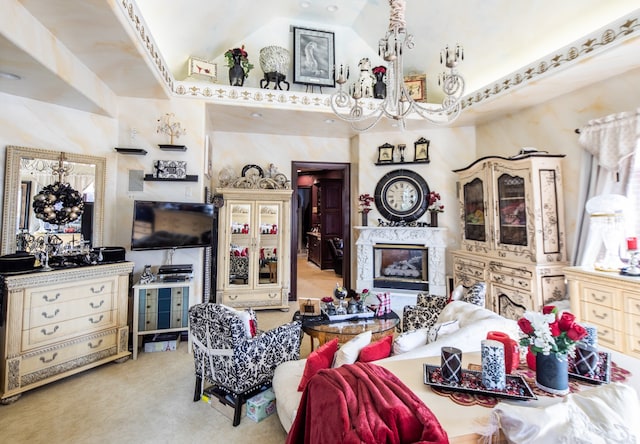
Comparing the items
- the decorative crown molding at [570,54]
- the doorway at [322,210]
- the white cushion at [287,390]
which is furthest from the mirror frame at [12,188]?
the decorative crown molding at [570,54]

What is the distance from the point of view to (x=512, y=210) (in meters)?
3.63

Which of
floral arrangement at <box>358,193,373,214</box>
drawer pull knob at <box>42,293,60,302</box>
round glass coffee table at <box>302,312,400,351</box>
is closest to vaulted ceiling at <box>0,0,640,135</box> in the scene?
floral arrangement at <box>358,193,373,214</box>

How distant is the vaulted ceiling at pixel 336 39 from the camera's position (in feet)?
7.57

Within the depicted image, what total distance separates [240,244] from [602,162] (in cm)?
434

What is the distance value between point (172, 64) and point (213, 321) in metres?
3.45

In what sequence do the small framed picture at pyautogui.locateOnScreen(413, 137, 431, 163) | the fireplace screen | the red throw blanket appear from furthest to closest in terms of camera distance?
1. the small framed picture at pyautogui.locateOnScreen(413, 137, 431, 163)
2. the fireplace screen
3. the red throw blanket

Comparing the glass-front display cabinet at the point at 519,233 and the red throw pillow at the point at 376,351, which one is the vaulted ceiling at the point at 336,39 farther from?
the red throw pillow at the point at 376,351

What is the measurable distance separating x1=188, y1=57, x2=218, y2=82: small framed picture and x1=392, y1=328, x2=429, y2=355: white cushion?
385 centimetres

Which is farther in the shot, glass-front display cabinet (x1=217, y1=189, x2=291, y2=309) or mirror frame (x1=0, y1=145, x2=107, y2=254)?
glass-front display cabinet (x1=217, y1=189, x2=291, y2=309)

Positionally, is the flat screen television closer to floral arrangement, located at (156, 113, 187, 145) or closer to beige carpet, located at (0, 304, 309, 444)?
floral arrangement, located at (156, 113, 187, 145)

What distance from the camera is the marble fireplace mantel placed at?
4703 millimetres

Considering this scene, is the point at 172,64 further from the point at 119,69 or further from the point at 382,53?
the point at 382,53

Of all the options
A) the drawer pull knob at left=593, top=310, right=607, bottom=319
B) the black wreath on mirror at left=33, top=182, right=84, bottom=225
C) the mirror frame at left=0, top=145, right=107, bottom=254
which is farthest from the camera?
the black wreath on mirror at left=33, top=182, right=84, bottom=225

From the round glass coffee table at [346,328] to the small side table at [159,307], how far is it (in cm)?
138
